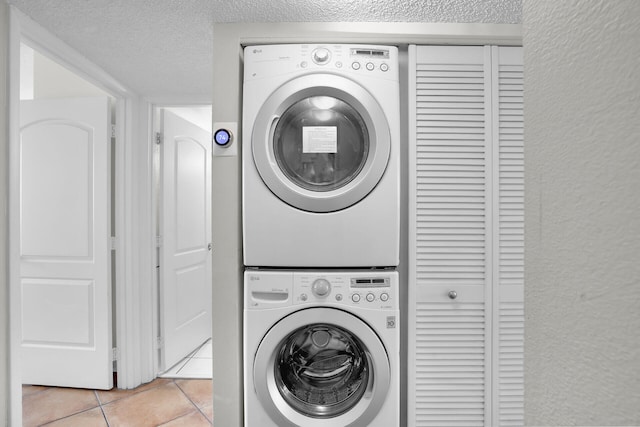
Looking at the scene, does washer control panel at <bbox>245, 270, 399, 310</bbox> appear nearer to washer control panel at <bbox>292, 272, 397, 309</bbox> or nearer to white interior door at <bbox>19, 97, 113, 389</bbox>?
washer control panel at <bbox>292, 272, 397, 309</bbox>

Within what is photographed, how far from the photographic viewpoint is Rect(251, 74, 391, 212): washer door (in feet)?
4.68

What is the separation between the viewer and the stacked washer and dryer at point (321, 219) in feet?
4.63

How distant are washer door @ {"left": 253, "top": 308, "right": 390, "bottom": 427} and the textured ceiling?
1.36m

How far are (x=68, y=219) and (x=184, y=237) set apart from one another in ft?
2.68

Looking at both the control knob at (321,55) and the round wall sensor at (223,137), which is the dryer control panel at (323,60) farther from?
the round wall sensor at (223,137)

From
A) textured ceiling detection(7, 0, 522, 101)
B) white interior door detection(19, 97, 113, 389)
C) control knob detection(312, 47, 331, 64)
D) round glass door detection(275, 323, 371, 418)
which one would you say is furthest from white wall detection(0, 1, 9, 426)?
control knob detection(312, 47, 331, 64)

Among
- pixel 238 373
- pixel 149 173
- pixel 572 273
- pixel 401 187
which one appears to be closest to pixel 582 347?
pixel 572 273

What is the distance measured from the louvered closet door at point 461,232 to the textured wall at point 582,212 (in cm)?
103

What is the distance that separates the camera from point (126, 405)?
2182 millimetres

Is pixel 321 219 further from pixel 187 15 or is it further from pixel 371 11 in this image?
pixel 187 15

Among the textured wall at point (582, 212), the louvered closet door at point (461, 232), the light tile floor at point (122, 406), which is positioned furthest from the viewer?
the light tile floor at point (122, 406)

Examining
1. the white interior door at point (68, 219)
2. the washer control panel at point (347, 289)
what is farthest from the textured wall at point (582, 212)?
the white interior door at point (68, 219)

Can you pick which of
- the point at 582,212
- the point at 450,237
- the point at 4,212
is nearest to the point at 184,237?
the point at 4,212

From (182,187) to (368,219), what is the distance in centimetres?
196
